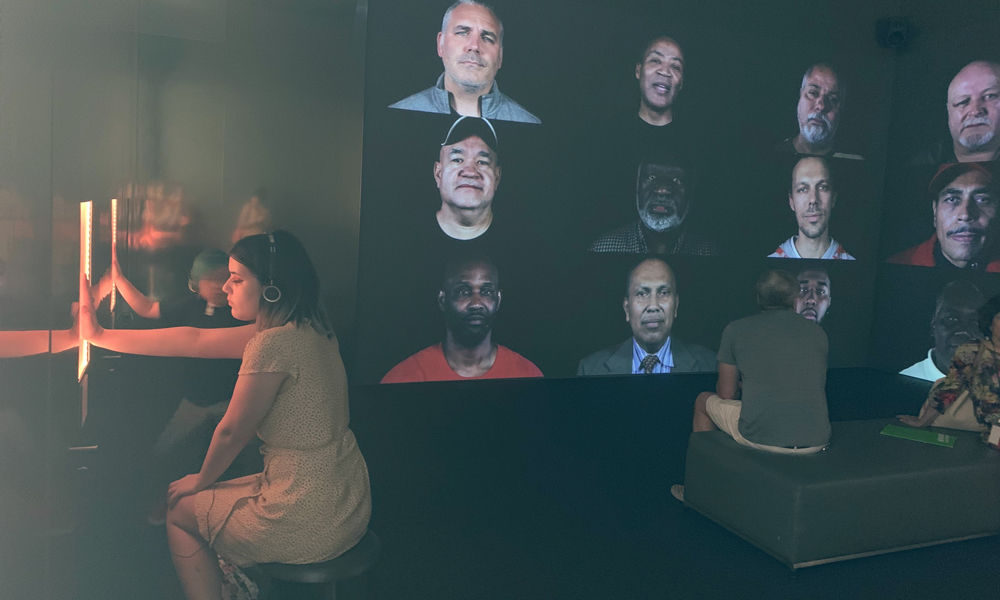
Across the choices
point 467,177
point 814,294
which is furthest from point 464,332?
point 814,294

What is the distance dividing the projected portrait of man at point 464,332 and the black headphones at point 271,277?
4004mm

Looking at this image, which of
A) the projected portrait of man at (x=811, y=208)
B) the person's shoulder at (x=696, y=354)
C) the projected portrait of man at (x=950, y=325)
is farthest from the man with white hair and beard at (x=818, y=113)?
the person's shoulder at (x=696, y=354)

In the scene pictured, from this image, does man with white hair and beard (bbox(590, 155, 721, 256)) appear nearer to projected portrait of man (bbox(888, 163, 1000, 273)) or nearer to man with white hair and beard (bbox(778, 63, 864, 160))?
man with white hair and beard (bbox(778, 63, 864, 160))

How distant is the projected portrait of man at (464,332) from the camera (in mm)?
5777

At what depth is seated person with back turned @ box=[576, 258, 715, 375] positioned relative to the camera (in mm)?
6383

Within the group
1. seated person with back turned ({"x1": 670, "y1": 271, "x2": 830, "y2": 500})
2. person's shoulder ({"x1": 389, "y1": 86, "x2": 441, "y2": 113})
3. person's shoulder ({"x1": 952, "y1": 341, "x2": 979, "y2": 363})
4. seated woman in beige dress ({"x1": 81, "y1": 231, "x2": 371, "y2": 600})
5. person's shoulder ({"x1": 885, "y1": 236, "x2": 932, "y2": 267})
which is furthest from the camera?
person's shoulder ({"x1": 885, "y1": 236, "x2": 932, "y2": 267})

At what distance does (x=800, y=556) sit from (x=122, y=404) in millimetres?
2449

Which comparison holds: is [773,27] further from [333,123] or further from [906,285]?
[333,123]

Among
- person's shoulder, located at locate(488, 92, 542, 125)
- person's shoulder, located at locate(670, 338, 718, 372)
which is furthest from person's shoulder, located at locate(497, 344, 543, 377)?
person's shoulder, located at locate(488, 92, 542, 125)

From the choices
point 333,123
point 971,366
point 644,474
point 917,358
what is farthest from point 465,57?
point 917,358

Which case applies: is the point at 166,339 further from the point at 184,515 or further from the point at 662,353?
the point at 662,353

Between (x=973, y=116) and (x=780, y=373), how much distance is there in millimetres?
5021

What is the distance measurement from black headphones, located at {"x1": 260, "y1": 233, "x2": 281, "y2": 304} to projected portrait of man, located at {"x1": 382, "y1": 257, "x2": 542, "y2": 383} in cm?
400

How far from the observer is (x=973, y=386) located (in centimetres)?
337
